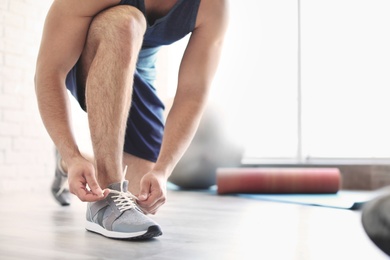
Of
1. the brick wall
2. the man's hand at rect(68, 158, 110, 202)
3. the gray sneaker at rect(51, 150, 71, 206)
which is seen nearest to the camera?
the man's hand at rect(68, 158, 110, 202)

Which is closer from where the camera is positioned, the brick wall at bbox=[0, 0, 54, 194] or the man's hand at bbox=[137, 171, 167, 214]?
the man's hand at bbox=[137, 171, 167, 214]

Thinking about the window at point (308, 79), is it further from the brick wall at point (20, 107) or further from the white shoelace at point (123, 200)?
the white shoelace at point (123, 200)

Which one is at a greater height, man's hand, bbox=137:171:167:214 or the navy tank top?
the navy tank top

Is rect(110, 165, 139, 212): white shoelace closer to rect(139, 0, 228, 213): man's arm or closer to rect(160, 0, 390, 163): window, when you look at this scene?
rect(139, 0, 228, 213): man's arm

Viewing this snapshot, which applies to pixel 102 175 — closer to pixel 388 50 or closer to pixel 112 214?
pixel 112 214

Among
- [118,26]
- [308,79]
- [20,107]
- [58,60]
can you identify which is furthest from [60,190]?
[308,79]

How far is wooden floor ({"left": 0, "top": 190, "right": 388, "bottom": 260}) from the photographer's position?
3.50ft

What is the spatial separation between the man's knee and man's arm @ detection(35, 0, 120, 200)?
0.03 m

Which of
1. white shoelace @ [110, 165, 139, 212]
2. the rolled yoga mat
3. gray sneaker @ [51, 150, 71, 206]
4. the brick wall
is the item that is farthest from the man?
the brick wall

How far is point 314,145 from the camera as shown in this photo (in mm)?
3783

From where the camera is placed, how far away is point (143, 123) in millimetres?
1796

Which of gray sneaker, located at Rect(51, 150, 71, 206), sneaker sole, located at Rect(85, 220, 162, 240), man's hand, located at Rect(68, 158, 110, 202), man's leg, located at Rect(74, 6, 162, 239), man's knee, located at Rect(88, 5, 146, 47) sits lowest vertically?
gray sneaker, located at Rect(51, 150, 71, 206)

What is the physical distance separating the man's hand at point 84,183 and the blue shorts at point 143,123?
575 mm

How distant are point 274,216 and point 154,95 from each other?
627 mm
